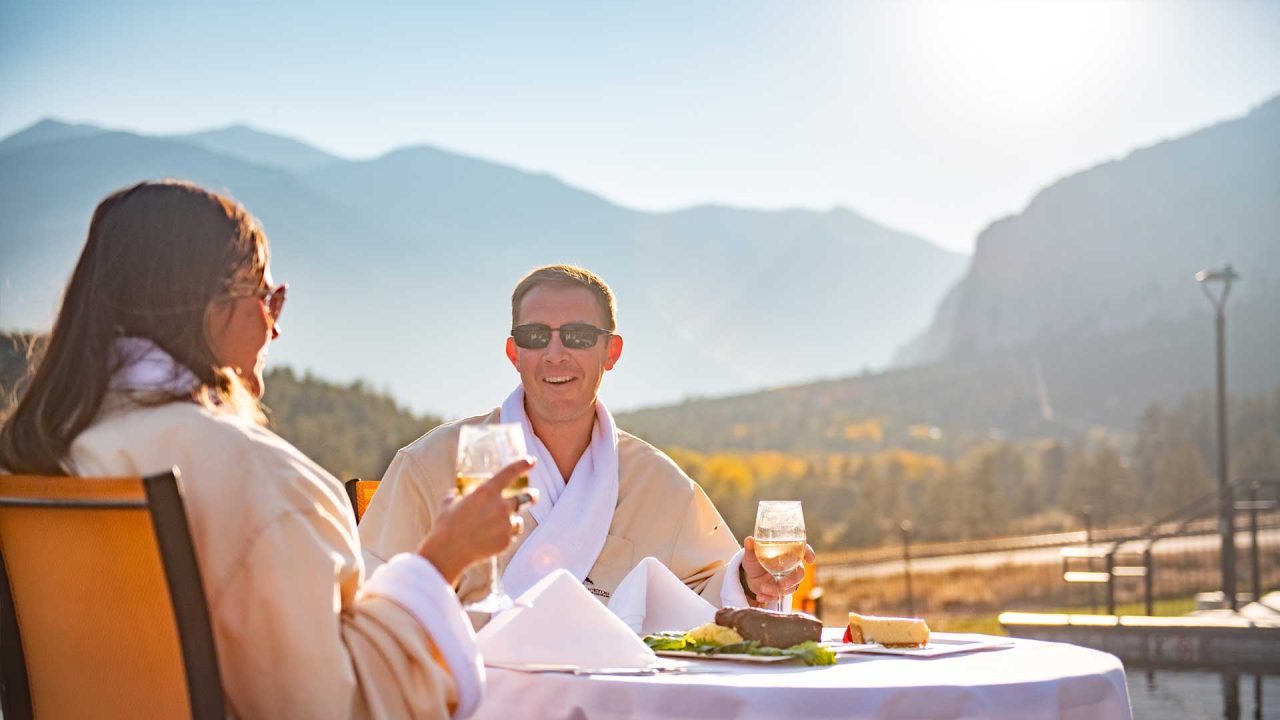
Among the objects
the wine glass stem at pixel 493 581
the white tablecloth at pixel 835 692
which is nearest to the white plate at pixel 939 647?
the white tablecloth at pixel 835 692

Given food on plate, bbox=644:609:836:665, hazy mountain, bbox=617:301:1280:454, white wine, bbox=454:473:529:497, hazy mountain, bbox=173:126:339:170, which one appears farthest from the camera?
hazy mountain, bbox=173:126:339:170

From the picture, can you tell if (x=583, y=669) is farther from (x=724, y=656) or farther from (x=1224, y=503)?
(x=1224, y=503)

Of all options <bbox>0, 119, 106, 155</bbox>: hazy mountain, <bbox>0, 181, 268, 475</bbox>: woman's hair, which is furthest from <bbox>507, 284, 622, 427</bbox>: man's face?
<bbox>0, 119, 106, 155</bbox>: hazy mountain

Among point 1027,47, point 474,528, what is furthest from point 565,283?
point 1027,47

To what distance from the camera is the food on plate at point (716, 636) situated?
2.87m

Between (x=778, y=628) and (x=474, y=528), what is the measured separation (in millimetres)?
732

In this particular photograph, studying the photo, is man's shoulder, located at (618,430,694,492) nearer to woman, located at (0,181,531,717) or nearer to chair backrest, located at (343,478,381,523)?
chair backrest, located at (343,478,381,523)

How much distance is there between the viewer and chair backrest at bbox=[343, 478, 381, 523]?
4.48m

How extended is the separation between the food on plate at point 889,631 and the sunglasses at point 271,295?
1.34 m

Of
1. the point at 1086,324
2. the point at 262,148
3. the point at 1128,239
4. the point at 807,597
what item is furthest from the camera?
the point at 262,148

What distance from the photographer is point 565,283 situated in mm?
4371

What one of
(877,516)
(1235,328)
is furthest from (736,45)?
(877,516)

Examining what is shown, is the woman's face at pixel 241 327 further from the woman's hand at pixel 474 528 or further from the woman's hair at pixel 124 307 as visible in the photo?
the woman's hand at pixel 474 528

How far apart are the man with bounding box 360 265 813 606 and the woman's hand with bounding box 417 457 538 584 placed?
60.3 inches
